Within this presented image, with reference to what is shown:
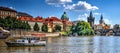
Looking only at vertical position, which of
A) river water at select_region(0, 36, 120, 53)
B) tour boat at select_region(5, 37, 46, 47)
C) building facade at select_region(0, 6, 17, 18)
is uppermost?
building facade at select_region(0, 6, 17, 18)

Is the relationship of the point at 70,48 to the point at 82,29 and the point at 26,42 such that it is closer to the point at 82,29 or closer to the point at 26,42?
the point at 26,42

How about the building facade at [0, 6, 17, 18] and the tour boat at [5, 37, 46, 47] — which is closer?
the tour boat at [5, 37, 46, 47]

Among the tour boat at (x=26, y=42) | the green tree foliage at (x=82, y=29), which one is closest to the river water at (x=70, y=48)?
the tour boat at (x=26, y=42)

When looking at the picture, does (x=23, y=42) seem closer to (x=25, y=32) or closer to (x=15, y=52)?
(x=15, y=52)

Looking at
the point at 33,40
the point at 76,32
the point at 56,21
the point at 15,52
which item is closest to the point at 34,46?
the point at 33,40

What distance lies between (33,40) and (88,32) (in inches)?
2907

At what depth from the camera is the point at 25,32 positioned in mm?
65375

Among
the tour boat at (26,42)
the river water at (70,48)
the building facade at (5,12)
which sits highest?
the building facade at (5,12)

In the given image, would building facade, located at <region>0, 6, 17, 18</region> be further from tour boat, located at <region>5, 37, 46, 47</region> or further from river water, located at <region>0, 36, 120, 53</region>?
tour boat, located at <region>5, 37, 46, 47</region>

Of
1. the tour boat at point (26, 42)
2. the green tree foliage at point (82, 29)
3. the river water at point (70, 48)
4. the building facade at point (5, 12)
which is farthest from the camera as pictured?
the green tree foliage at point (82, 29)

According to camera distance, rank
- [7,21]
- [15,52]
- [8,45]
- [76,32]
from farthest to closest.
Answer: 1. [76,32]
2. [7,21]
3. [8,45]
4. [15,52]

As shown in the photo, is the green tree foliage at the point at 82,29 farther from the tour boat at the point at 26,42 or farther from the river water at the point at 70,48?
the tour boat at the point at 26,42

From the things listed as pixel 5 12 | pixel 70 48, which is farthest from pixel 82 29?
pixel 70 48

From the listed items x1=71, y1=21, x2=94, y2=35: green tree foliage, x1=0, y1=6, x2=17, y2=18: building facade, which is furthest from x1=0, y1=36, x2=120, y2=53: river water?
x1=71, y1=21, x2=94, y2=35: green tree foliage
